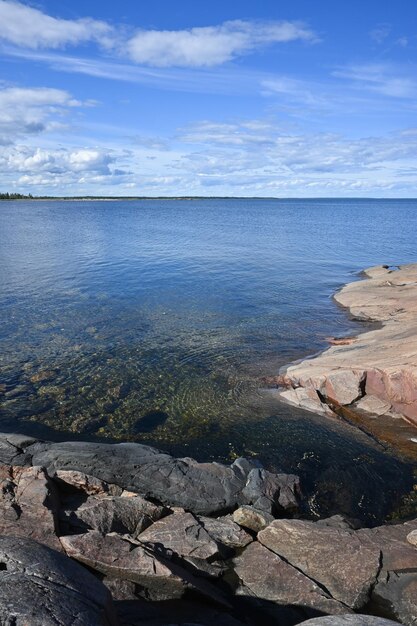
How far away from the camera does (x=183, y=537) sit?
1215cm

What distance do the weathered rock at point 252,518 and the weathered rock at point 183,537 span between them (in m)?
1.22

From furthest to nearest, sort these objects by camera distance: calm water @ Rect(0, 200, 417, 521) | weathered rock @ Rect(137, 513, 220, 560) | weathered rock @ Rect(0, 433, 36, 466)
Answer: calm water @ Rect(0, 200, 417, 521)
weathered rock @ Rect(0, 433, 36, 466)
weathered rock @ Rect(137, 513, 220, 560)

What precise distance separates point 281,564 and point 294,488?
3.98 metres

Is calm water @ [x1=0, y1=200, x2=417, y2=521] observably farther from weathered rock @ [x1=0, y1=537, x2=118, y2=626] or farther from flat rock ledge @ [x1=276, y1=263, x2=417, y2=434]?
weathered rock @ [x1=0, y1=537, x2=118, y2=626]

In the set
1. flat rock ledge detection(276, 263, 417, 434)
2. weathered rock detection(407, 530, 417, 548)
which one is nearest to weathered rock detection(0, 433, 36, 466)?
flat rock ledge detection(276, 263, 417, 434)

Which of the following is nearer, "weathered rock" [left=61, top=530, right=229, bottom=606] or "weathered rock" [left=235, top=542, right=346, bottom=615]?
"weathered rock" [left=61, top=530, right=229, bottom=606]

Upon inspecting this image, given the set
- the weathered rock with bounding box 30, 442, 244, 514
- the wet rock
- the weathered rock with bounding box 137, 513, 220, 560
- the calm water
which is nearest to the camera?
the weathered rock with bounding box 137, 513, 220, 560

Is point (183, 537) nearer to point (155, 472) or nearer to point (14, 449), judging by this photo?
point (155, 472)

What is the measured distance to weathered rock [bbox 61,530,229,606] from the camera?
1023 cm

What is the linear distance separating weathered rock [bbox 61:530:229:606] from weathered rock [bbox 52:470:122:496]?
2.74 metres

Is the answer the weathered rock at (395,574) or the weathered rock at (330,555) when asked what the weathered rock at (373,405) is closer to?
the weathered rock at (395,574)

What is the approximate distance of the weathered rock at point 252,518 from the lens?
43.2ft

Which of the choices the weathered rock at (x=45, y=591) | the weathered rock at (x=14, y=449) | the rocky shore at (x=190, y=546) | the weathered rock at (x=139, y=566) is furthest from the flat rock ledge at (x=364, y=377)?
the weathered rock at (x=45, y=591)

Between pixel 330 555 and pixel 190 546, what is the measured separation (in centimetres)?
351
